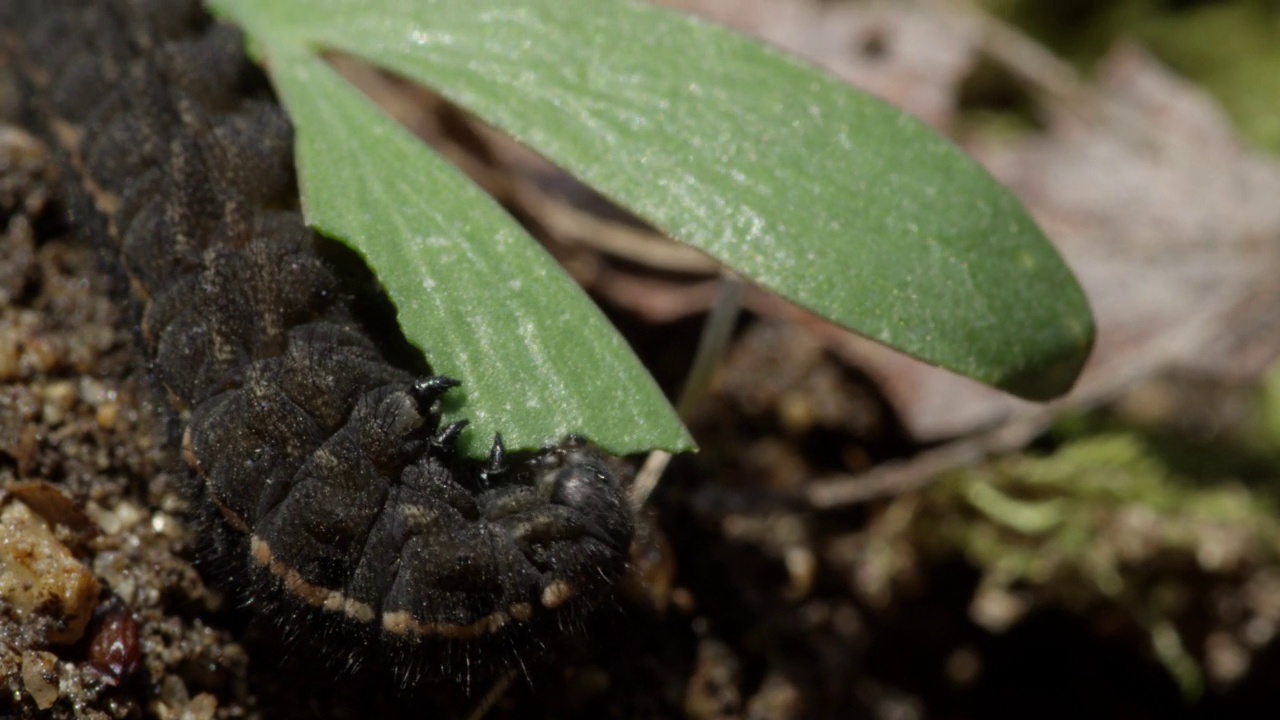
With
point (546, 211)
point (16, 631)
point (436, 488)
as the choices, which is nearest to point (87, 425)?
point (16, 631)

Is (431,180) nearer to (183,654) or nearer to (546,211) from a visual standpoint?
(183,654)

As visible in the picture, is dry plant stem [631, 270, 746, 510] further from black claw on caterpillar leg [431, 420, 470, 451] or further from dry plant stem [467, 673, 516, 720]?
black claw on caterpillar leg [431, 420, 470, 451]

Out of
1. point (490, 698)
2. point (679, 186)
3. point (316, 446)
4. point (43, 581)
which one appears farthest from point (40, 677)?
point (679, 186)

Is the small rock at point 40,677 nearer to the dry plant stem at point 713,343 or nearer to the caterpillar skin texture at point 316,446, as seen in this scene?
the caterpillar skin texture at point 316,446

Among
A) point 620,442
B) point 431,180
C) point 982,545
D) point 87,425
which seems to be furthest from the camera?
point 982,545

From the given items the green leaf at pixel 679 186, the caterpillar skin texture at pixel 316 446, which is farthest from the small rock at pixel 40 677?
the green leaf at pixel 679 186

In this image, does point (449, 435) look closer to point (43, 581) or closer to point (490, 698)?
point (490, 698)

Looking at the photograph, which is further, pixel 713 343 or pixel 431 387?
pixel 713 343
